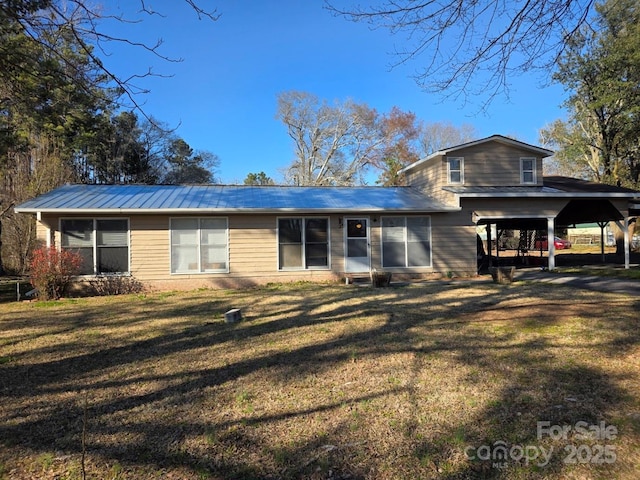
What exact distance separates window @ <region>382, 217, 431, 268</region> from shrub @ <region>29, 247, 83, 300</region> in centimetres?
940

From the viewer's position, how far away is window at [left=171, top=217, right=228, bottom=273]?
12.5m

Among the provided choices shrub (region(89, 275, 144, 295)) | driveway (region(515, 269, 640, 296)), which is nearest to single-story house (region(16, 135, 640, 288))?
shrub (region(89, 275, 144, 295))

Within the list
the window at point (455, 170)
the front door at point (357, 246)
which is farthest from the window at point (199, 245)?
the window at point (455, 170)

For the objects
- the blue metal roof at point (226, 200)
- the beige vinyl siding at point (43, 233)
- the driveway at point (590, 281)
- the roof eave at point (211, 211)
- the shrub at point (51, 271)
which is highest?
the blue metal roof at point (226, 200)

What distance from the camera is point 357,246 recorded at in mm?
13508

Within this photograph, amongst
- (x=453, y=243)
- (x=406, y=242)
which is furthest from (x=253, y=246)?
(x=453, y=243)

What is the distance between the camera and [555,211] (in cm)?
1430

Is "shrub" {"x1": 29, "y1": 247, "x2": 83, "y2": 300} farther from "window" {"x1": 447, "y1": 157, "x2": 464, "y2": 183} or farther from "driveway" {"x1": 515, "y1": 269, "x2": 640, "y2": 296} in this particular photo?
"driveway" {"x1": 515, "y1": 269, "x2": 640, "y2": 296}

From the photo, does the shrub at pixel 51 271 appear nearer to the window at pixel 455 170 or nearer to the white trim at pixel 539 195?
the white trim at pixel 539 195

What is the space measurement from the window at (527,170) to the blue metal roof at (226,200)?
138 inches

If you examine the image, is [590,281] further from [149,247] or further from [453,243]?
[149,247]

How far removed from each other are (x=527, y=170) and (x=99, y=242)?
14745 mm

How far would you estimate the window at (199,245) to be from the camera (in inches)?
491

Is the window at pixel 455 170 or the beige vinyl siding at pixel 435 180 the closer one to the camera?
the beige vinyl siding at pixel 435 180
